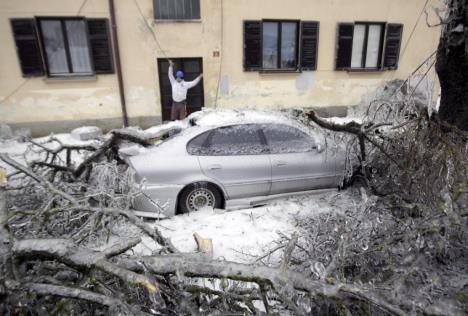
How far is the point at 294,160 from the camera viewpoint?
481cm

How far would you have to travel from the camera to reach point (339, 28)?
9.96 meters

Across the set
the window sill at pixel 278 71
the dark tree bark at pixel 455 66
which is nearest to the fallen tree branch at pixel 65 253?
the dark tree bark at pixel 455 66

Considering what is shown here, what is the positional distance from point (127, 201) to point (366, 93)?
931cm

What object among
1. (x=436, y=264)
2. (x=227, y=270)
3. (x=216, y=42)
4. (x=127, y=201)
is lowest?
(x=127, y=201)

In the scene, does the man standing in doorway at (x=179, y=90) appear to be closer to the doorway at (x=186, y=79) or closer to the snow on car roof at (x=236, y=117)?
the doorway at (x=186, y=79)

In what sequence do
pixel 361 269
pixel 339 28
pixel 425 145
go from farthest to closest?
pixel 339 28
pixel 425 145
pixel 361 269

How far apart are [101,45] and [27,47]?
178 cm

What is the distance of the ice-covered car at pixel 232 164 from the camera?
4.41 meters

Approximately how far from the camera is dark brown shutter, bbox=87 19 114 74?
860 centimetres

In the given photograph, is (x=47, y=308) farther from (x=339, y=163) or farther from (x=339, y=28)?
(x=339, y=28)

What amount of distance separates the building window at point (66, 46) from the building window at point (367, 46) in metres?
7.48

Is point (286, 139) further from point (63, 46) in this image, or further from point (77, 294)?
point (63, 46)

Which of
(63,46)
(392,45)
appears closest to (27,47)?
(63,46)

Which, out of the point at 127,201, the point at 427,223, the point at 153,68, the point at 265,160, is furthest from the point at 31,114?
the point at 427,223
